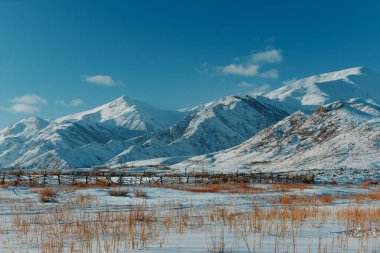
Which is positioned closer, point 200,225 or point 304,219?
point 200,225

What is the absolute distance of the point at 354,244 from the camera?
27.1ft

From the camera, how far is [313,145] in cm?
11062

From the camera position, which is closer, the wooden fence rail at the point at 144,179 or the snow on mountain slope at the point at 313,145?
the wooden fence rail at the point at 144,179

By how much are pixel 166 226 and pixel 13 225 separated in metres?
4.20

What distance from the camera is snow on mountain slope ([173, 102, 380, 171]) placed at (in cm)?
8531

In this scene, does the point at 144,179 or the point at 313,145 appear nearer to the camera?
the point at 144,179

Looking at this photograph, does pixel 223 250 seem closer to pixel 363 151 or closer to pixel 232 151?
pixel 363 151

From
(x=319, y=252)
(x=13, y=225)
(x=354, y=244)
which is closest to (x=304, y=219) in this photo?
(x=354, y=244)

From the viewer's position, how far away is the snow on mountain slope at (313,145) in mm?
85312

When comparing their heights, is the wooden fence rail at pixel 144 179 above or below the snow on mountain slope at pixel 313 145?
below

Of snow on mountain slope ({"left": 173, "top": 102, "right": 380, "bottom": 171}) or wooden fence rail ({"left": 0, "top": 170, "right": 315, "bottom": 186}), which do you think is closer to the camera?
wooden fence rail ({"left": 0, "top": 170, "right": 315, "bottom": 186})

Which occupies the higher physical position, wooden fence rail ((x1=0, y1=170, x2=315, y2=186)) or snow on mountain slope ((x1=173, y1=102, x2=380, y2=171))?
snow on mountain slope ((x1=173, y1=102, x2=380, y2=171))

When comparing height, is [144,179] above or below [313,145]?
below

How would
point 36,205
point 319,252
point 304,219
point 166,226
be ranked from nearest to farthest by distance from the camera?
point 319,252, point 166,226, point 304,219, point 36,205
